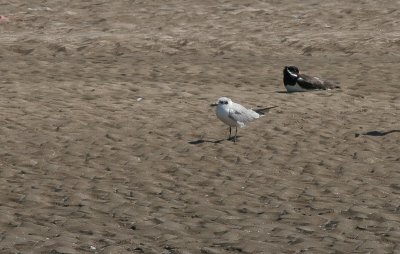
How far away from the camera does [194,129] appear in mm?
19797

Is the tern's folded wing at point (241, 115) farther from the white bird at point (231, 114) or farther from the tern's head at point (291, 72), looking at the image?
the tern's head at point (291, 72)

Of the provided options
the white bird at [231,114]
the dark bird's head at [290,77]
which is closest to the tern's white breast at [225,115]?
the white bird at [231,114]

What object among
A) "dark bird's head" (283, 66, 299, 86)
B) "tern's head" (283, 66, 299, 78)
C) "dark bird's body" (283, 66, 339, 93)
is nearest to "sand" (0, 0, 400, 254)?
"dark bird's body" (283, 66, 339, 93)

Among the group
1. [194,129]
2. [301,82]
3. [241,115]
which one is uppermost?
[241,115]

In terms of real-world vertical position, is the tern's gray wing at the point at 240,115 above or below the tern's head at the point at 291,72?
above

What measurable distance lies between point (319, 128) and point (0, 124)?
572cm

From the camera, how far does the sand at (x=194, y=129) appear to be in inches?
543

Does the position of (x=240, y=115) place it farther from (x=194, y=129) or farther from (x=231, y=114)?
(x=194, y=129)

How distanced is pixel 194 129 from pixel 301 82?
4.19m

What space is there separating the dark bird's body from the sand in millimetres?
221

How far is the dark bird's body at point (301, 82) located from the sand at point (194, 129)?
22 cm

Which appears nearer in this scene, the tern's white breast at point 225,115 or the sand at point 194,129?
the sand at point 194,129

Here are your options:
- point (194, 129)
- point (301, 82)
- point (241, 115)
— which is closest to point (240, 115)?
point (241, 115)

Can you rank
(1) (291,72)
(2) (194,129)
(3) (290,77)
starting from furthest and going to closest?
(1) (291,72)
(3) (290,77)
(2) (194,129)
